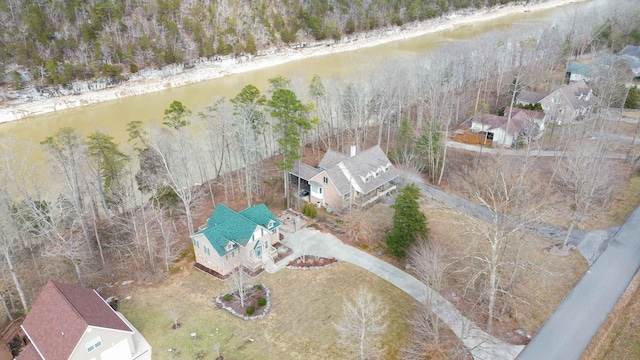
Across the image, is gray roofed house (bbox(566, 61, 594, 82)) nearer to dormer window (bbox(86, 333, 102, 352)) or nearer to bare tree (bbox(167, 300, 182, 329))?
bare tree (bbox(167, 300, 182, 329))

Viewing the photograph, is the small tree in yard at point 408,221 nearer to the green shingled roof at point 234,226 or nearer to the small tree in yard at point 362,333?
the small tree in yard at point 362,333

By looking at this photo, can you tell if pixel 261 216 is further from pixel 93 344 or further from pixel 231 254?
pixel 93 344

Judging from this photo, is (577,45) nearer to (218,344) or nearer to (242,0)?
(242,0)

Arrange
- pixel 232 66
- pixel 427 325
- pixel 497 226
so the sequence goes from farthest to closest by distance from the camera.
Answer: pixel 232 66
pixel 497 226
pixel 427 325

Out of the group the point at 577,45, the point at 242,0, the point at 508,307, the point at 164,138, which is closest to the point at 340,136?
the point at 164,138

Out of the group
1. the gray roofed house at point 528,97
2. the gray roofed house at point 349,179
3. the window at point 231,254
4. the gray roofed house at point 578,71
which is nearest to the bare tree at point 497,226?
the gray roofed house at point 349,179

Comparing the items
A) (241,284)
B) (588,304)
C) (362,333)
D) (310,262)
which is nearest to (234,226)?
(241,284)

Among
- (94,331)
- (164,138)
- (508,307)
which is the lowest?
(508,307)
